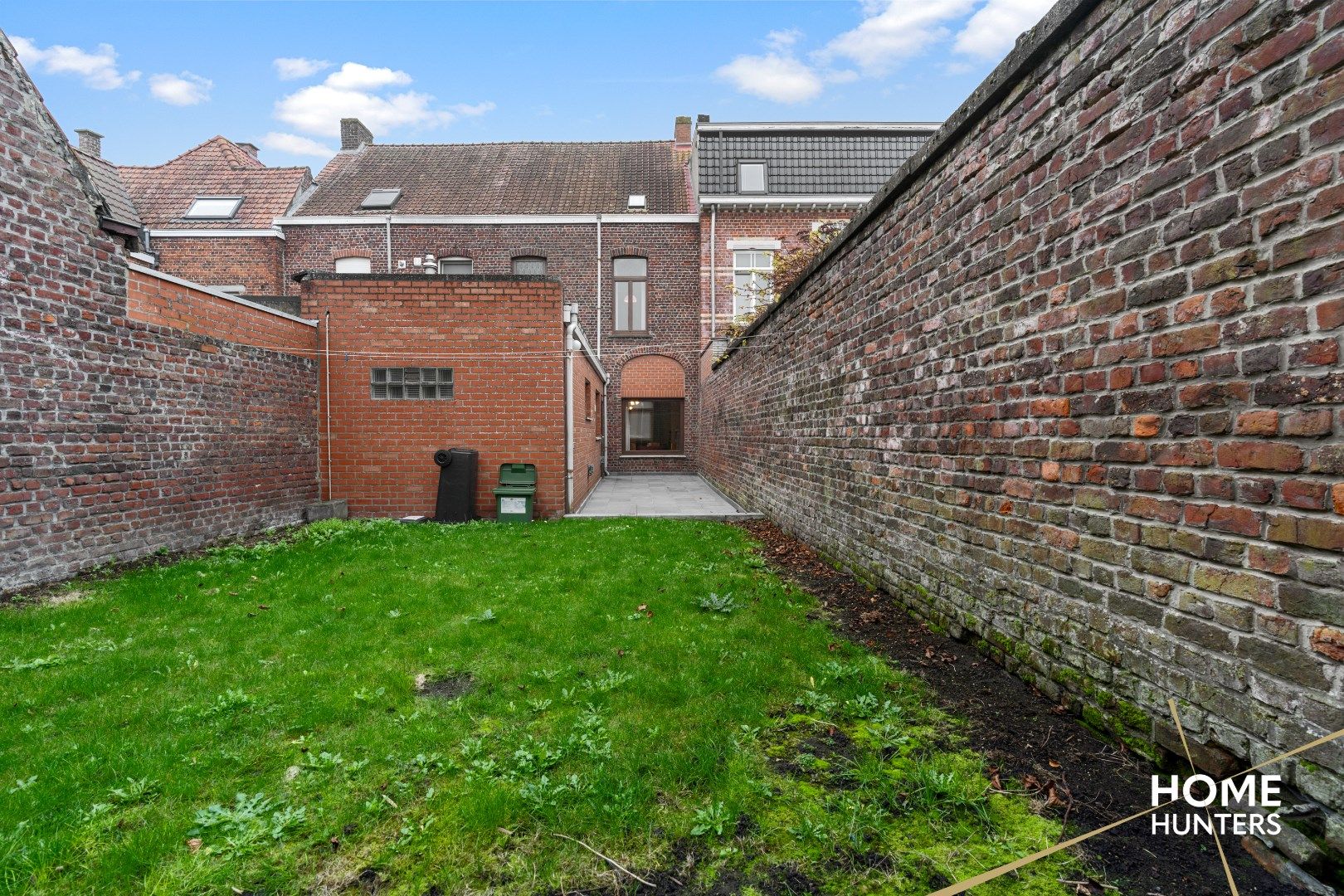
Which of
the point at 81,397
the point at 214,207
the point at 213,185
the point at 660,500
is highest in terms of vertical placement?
the point at 213,185

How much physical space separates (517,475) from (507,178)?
15.7 meters

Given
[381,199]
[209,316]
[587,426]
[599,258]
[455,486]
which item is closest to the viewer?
[209,316]

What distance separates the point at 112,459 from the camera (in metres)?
5.77

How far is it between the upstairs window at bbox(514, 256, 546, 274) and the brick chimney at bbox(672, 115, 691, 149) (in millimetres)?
7553

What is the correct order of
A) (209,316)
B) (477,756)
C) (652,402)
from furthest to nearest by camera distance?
(652,402) → (209,316) → (477,756)

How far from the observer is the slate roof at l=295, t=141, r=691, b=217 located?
62.5ft

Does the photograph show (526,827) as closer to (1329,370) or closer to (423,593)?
(1329,370)

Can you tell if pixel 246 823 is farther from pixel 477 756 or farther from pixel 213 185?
pixel 213 185

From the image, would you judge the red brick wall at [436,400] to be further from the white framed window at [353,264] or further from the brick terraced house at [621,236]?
the white framed window at [353,264]

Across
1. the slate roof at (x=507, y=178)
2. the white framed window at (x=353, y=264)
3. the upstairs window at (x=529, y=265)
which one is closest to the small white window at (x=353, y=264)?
the white framed window at (x=353, y=264)

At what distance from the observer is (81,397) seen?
18.0ft

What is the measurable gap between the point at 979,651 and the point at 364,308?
9142 millimetres

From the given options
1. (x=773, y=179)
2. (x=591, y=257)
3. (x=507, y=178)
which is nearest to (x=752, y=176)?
(x=773, y=179)

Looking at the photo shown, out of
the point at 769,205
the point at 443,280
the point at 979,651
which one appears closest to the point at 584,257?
the point at 769,205
